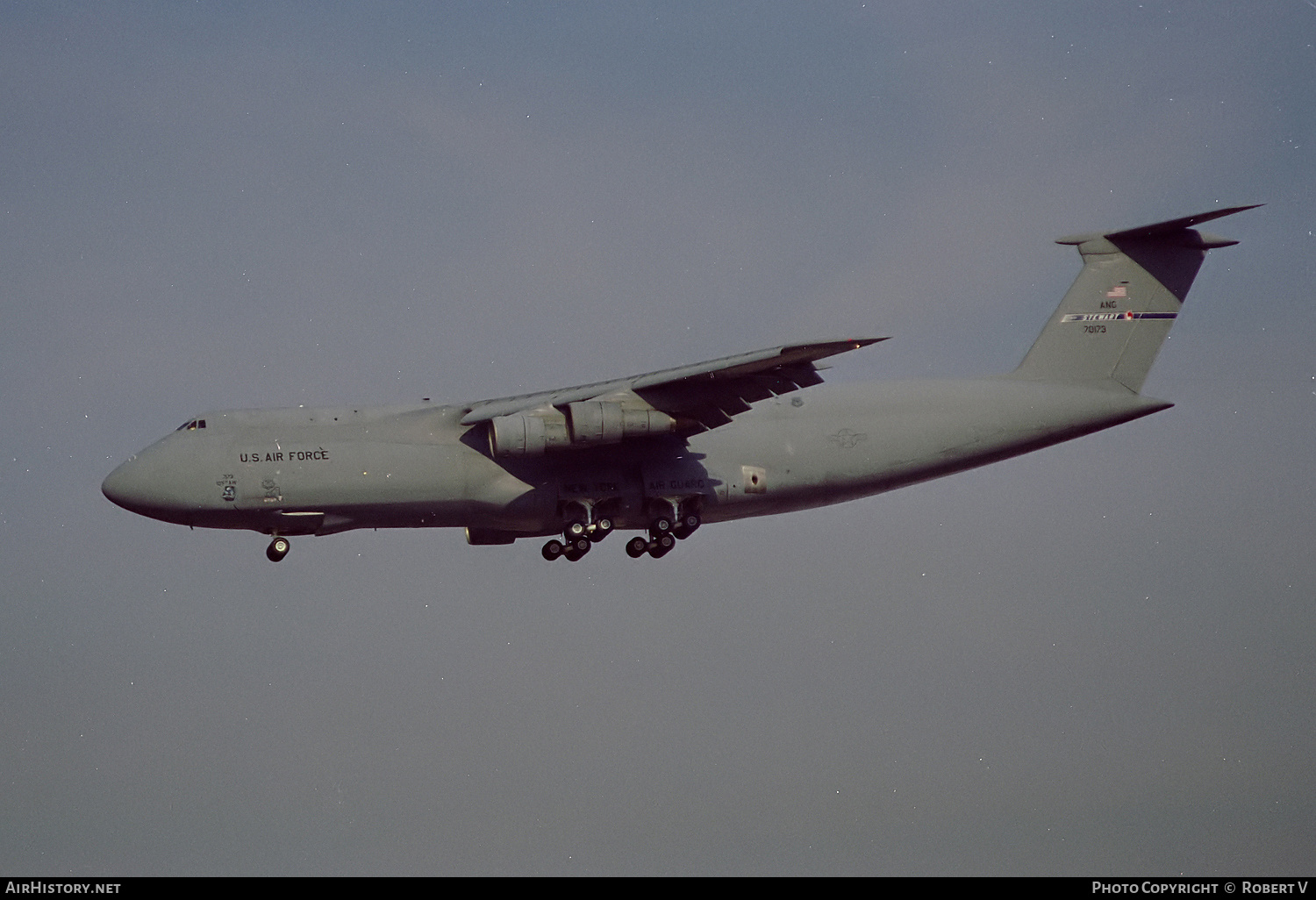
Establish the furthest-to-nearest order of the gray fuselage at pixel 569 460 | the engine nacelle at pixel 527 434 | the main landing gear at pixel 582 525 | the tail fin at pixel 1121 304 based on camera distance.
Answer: the tail fin at pixel 1121 304, the main landing gear at pixel 582 525, the gray fuselage at pixel 569 460, the engine nacelle at pixel 527 434

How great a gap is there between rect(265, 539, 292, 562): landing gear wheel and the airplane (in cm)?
2

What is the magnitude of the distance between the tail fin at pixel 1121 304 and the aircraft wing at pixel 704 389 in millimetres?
5010

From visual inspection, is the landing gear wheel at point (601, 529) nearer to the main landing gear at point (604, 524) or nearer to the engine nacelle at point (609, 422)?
the main landing gear at point (604, 524)

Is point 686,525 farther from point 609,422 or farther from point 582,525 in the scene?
point 609,422

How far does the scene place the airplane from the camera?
2448 cm

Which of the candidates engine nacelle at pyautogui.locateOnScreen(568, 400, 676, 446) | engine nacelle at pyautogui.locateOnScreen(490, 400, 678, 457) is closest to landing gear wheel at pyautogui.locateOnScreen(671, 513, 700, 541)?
engine nacelle at pyautogui.locateOnScreen(568, 400, 676, 446)

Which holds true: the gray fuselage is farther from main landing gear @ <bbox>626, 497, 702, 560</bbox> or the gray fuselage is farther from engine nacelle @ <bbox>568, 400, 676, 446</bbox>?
engine nacelle @ <bbox>568, 400, 676, 446</bbox>

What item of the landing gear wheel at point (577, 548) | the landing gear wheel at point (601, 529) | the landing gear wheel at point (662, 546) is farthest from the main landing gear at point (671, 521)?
the landing gear wheel at point (577, 548)

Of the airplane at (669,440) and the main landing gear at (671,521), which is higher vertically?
the airplane at (669,440)

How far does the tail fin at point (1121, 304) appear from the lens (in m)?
28.1

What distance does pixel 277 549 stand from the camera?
25109 millimetres
